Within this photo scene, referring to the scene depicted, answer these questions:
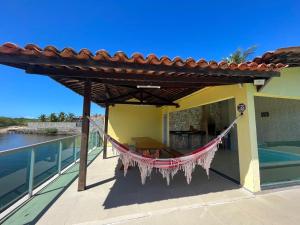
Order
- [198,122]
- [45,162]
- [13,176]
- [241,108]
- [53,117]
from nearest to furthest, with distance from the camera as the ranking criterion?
1. [13,176]
2. [241,108]
3. [45,162]
4. [198,122]
5. [53,117]

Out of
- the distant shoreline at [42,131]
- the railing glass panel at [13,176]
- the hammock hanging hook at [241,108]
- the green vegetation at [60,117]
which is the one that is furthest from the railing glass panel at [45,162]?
the green vegetation at [60,117]

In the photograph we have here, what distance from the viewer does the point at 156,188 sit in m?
3.85

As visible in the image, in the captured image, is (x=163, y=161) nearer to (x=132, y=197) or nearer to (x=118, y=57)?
(x=132, y=197)

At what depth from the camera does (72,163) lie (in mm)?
6027

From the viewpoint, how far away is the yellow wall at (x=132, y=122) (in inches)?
379

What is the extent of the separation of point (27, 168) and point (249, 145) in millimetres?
4698

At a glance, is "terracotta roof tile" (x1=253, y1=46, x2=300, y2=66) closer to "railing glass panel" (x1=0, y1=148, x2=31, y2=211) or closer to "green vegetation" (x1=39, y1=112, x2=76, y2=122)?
"railing glass panel" (x1=0, y1=148, x2=31, y2=211)

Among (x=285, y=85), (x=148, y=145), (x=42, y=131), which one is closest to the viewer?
(x=285, y=85)

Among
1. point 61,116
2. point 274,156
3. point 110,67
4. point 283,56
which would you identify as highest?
point 61,116

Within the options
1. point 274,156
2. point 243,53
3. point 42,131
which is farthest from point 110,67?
point 42,131

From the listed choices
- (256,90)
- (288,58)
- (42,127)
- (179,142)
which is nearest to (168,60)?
(256,90)

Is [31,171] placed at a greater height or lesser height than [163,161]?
lesser

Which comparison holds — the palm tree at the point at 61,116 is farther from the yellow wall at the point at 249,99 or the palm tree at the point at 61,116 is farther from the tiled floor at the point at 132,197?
the yellow wall at the point at 249,99

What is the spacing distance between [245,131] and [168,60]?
8.04 feet
